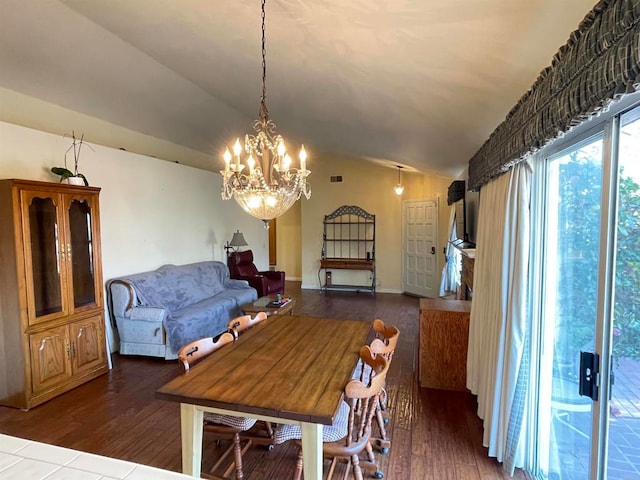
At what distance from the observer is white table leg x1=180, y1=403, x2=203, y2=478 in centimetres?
171

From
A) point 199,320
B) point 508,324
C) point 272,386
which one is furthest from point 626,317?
point 199,320

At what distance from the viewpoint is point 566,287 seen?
1.95 m

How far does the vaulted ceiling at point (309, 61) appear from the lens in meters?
1.41

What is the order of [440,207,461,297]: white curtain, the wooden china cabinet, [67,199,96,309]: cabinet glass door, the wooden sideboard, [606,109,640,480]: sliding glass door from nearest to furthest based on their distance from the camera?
[606,109,640,480]: sliding glass door, the wooden china cabinet, the wooden sideboard, [67,199,96,309]: cabinet glass door, [440,207,461,297]: white curtain

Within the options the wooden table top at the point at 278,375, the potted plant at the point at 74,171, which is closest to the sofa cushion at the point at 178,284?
the potted plant at the point at 74,171

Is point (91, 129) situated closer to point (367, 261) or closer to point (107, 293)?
point (107, 293)

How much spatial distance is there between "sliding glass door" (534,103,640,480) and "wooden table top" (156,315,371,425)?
115 cm

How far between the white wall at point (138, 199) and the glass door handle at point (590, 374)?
4143 millimetres

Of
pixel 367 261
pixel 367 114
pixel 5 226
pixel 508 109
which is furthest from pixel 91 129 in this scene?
pixel 367 261

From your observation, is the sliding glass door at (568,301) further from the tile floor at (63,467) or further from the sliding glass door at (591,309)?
the tile floor at (63,467)

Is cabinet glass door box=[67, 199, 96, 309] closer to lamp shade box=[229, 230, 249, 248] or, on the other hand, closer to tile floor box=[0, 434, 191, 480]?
tile floor box=[0, 434, 191, 480]

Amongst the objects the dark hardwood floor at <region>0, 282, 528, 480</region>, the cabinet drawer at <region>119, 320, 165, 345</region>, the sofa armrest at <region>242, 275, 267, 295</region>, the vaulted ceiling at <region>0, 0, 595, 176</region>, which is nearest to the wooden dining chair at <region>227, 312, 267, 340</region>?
the dark hardwood floor at <region>0, 282, 528, 480</region>

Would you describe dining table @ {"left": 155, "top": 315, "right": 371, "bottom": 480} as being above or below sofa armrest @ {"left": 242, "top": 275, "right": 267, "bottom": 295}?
above

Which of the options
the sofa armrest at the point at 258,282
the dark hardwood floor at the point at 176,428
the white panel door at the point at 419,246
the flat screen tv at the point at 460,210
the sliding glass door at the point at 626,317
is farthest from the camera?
the white panel door at the point at 419,246
